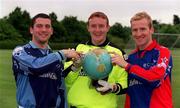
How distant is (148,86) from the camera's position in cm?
479

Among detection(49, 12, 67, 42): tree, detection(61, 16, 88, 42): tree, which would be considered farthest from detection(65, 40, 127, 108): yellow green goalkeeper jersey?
detection(61, 16, 88, 42): tree

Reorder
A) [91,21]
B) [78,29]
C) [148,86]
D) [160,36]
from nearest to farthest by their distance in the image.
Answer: [148,86] < [91,21] < [160,36] < [78,29]

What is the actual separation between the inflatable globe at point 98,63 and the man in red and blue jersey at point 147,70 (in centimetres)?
9

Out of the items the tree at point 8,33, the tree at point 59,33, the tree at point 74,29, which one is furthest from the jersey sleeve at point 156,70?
the tree at point 74,29

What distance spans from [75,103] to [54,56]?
25.9 inches

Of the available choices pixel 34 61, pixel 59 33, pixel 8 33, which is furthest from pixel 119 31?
pixel 34 61

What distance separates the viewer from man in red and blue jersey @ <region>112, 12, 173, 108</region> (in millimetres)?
4715

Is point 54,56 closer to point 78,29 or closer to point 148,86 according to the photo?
point 148,86

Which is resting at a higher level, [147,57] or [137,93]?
[147,57]

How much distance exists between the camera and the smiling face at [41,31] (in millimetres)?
4992

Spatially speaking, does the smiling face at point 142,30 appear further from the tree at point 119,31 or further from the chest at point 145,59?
the tree at point 119,31

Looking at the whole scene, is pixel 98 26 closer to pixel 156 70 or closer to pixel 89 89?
pixel 89 89

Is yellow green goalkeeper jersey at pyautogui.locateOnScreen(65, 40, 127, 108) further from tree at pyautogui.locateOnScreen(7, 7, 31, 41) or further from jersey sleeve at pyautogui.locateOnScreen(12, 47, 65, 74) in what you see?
tree at pyautogui.locateOnScreen(7, 7, 31, 41)

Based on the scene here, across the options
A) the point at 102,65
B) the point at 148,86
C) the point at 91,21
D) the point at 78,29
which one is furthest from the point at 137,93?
the point at 78,29
